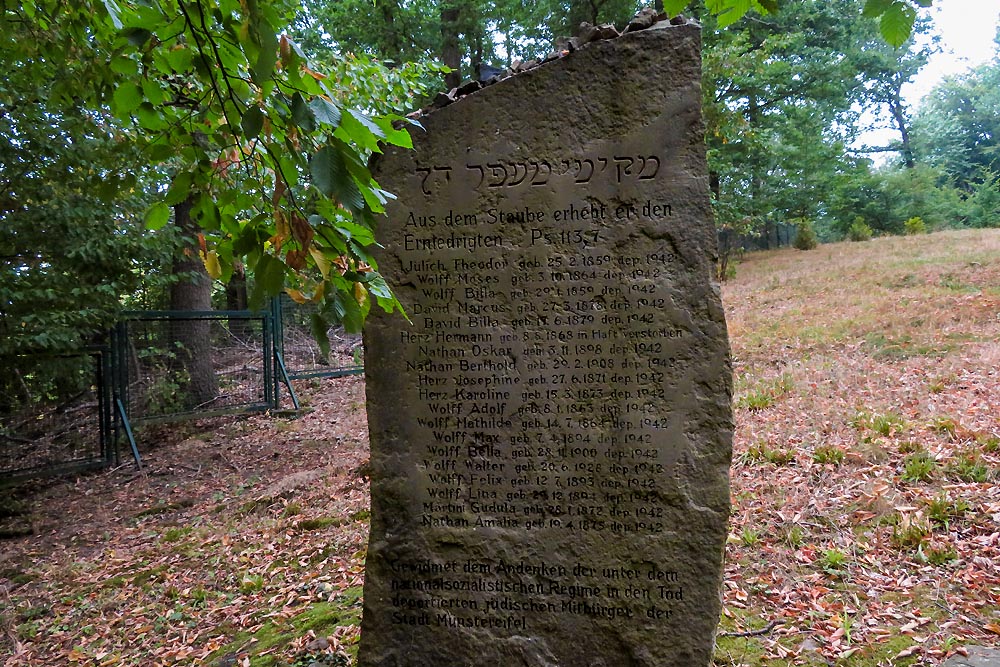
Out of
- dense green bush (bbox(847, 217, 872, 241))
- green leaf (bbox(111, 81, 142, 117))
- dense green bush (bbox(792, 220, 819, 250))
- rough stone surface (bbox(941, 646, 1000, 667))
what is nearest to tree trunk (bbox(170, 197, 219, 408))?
green leaf (bbox(111, 81, 142, 117))

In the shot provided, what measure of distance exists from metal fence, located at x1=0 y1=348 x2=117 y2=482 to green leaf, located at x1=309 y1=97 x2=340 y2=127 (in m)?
6.59

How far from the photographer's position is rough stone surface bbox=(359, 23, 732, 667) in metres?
2.80

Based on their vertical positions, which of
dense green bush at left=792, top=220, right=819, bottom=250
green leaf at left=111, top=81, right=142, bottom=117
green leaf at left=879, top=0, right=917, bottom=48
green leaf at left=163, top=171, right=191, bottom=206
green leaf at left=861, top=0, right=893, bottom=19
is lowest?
green leaf at left=163, top=171, right=191, bottom=206

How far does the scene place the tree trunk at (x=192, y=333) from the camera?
8969mm

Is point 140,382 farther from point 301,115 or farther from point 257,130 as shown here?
point 301,115

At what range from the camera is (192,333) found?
9.30m

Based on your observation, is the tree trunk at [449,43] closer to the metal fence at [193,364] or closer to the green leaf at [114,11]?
the metal fence at [193,364]

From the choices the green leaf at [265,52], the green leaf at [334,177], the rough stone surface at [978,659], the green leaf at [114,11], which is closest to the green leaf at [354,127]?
the green leaf at [334,177]

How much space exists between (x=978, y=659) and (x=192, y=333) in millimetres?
9638

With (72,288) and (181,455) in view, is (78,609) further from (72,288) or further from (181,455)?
(181,455)

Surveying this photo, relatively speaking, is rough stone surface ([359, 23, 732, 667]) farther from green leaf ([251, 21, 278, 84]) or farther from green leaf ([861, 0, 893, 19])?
green leaf ([251, 21, 278, 84])

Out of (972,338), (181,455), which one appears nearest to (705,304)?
(972,338)

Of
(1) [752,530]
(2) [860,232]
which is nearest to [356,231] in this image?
(1) [752,530]

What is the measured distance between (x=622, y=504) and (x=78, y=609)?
428cm
